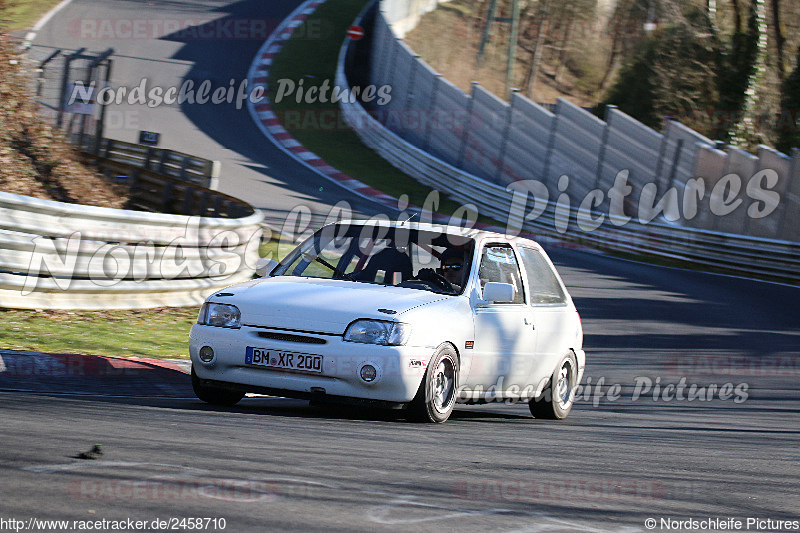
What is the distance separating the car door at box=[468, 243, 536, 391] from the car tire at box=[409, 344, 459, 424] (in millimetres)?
288

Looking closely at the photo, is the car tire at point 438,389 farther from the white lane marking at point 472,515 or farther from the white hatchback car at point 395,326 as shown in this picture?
the white lane marking at point 472,515

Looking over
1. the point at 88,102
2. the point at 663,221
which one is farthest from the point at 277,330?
the point at 663,221

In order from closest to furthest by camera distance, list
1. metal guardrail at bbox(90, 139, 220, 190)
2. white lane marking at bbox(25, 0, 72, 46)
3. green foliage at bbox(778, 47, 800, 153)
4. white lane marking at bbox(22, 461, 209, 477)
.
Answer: white lane marking at bbox(22, 461, 209, 477), metal guardrail at bbox(90, 139, 220, 190), green foliage at bbox(778, 47, 800, 153), white lane marking at bbox(25, 0, 72, 46)

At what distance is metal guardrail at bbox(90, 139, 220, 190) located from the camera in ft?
65.0

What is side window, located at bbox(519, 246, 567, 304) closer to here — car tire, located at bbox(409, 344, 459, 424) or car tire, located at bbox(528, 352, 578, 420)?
car tire, located at bbox(528, 352, 578, 420)

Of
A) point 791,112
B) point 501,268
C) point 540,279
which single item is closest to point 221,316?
point 501,268

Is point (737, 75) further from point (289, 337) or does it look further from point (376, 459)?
point (376, 459)

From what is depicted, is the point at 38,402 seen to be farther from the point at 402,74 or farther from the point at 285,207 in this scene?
the point at 402,74

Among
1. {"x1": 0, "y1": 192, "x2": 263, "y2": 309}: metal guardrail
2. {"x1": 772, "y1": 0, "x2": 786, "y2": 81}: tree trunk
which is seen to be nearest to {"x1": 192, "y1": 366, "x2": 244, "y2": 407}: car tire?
{"x1": 0, "y1": 192, "x2": 263, "y2": 309}: metal guardrail

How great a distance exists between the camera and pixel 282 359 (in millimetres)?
6785

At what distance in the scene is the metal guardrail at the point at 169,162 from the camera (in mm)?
19812

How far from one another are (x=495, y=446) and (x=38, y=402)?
2883 millimetres

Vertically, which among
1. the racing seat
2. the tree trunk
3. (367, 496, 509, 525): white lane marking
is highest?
the tree trunk

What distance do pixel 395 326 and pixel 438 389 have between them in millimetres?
652
